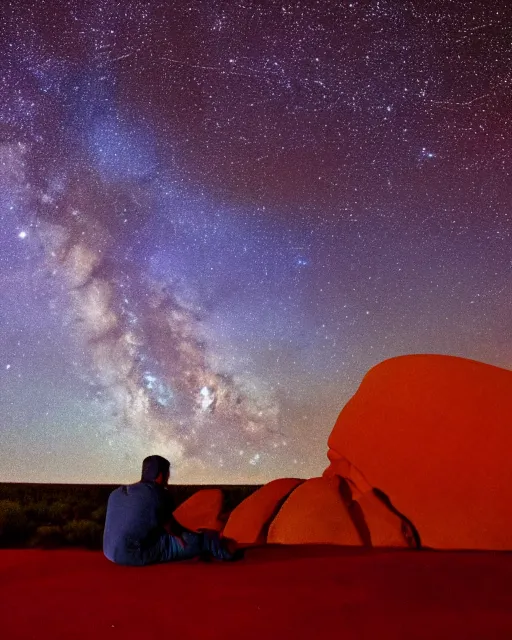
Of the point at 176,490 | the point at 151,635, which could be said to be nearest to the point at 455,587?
the point at 151,635

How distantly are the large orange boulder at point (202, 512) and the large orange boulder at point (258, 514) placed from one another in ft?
2.91

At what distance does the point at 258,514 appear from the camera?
521 inches

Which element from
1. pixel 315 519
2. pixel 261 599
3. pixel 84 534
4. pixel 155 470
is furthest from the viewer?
pixel 84 534

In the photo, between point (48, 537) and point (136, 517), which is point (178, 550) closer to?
point (136, 517)

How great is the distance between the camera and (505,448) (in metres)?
11.4

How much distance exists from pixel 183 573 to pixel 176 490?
34200 mm

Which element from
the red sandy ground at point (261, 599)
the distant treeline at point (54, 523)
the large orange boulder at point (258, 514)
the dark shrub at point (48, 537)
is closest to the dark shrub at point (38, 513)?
the distant treeline at point (54, 523)

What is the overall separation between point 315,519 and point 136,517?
617cm

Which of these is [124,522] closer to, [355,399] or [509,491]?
→ [509,491]

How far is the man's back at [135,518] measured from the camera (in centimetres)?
641

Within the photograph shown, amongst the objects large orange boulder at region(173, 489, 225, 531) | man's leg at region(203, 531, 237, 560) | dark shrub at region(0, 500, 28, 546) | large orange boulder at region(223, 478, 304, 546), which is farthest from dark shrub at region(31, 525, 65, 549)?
man's leg at region(203, 531, 237, 560)

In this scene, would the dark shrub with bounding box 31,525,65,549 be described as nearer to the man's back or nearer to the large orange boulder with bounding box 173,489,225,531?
the large orange boulder with bounding box 173,489,225,531

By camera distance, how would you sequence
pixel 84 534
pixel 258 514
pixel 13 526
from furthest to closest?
1. pixel 13 526
2. pixel 84 534
3. pixel 258 514

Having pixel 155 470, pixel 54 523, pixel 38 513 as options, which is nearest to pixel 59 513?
pixel 38 513
